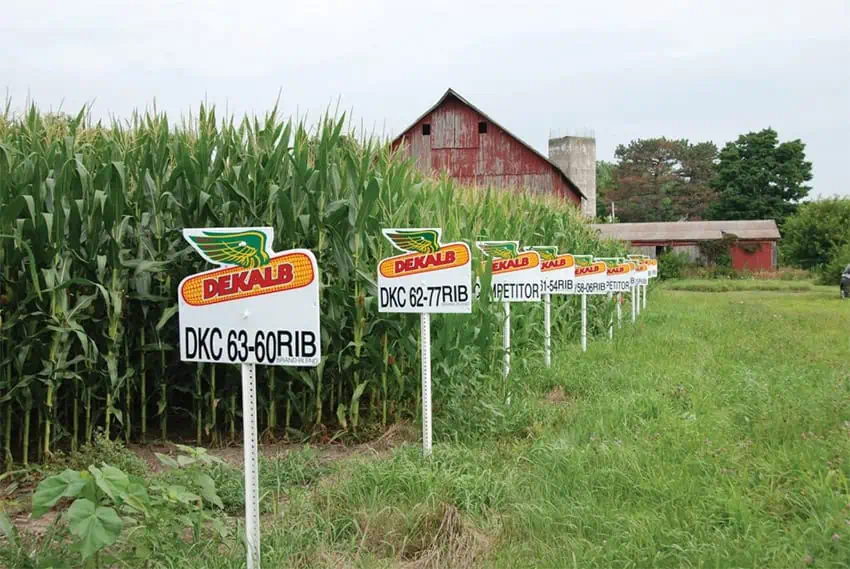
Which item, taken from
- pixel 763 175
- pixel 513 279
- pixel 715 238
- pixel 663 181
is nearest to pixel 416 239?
pixel 513 279

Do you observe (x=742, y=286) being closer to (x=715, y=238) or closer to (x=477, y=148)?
(x=715, y=238)

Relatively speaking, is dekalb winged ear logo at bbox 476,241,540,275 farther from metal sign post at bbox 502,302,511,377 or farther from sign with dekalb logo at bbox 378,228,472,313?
sign with dekalb logo at bbox 378,228,472,313

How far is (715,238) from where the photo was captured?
51344 mm

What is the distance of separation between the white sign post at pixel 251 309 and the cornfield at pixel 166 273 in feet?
6.43

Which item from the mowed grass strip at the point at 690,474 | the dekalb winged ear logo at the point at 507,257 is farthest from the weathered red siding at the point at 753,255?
the dekalb winged ear logo at the point at 507,257

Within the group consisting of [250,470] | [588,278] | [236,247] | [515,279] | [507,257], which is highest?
[236,247]

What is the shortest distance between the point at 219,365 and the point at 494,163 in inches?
1254

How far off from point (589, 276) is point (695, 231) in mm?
44864

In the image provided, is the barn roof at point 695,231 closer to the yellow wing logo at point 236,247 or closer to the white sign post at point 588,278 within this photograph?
the white sign post at point 588,278

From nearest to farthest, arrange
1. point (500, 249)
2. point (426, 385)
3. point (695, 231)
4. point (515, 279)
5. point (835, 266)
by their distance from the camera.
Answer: point (426, 385)
point (515, 279)
point (500, 249)
point (835, 266)
point (695, 231)

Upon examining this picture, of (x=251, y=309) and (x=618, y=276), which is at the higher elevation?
(x=251, y=309)

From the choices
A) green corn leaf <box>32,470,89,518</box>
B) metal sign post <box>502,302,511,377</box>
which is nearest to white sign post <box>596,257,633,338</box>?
metal sign post <box>502,302,511,377</box>

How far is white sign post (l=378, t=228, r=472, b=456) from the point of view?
5637 mm

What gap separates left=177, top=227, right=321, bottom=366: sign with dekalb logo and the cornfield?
76.1 inches
